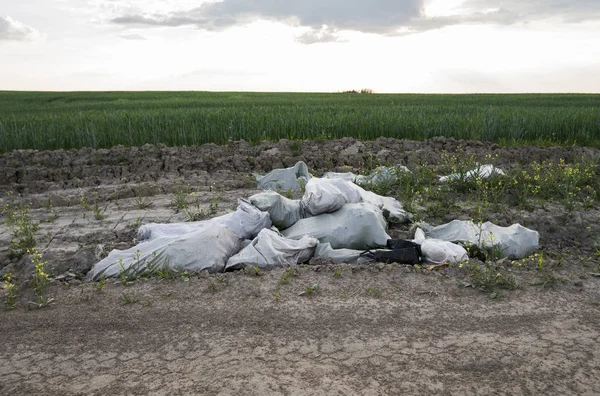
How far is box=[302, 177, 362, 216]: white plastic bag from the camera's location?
522cm

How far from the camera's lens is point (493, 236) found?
5094 mm

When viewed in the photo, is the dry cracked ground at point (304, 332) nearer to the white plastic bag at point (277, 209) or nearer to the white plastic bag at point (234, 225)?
the white plastic bag at point (234, 225)

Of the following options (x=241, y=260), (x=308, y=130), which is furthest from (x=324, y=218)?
(x=308, y=130)

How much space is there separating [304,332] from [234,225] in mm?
1820

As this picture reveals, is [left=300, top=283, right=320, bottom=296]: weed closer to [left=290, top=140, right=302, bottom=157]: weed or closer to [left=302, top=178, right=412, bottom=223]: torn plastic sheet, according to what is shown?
[left=302, top=178, right=412, bottom=223]: torn plastic sheet

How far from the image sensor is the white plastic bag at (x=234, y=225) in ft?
16.9

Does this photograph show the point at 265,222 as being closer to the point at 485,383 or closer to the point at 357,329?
the point at 357,329

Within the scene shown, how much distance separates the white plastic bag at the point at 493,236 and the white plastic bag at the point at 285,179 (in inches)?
91.9

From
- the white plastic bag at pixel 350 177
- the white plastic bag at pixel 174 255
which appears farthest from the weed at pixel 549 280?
the white plastic bag at pixel 350 177

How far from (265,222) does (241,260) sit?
636 mm

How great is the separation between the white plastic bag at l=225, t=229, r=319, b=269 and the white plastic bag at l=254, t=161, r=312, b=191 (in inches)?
91.7

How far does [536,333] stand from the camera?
141 inches

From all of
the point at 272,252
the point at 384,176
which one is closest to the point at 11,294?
the point at 272,252

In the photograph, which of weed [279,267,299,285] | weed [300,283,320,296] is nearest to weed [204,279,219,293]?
weed [279,267,299,285]
